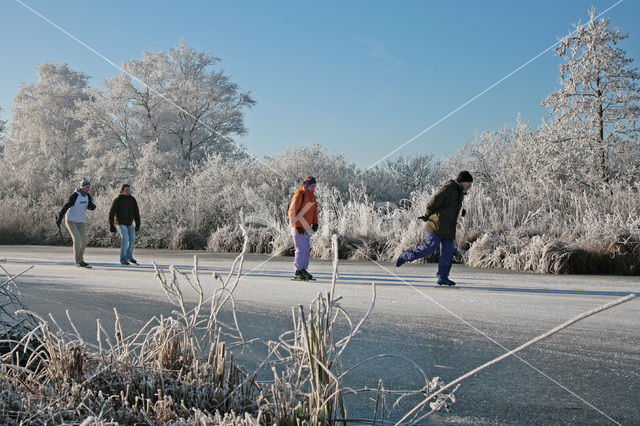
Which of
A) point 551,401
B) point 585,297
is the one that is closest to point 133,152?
point 585,297

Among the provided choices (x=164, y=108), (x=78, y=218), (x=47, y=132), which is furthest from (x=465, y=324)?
(x=47, y=132)

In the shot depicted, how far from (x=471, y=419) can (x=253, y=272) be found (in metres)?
7.25

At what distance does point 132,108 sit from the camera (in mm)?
35438

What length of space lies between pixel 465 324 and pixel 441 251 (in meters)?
3.10

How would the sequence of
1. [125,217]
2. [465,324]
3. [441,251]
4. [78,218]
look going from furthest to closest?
[125,217] < [78,218] < [441,251] < [465,324]

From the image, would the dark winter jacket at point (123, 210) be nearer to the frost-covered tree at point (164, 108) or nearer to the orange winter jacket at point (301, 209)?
the orange winter jacket at point (301, 209)

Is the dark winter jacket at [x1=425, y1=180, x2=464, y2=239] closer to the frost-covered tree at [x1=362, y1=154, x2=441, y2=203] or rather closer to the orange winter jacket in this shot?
the orange winter jacket

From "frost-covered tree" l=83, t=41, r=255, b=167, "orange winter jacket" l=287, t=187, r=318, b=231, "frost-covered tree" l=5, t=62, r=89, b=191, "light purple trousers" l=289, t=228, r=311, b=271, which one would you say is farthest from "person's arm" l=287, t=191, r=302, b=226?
"frost-covered tree" l=5, t=62, r=89, b=191

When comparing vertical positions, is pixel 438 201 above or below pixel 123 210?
above

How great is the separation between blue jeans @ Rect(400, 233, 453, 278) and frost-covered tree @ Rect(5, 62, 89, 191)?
3485cm

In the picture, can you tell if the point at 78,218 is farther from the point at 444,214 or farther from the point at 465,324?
the point at 465,324

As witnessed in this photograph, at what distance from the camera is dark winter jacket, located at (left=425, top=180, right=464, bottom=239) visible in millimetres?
8359

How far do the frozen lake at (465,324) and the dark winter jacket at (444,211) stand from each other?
87cm

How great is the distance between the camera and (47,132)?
3969 cm
